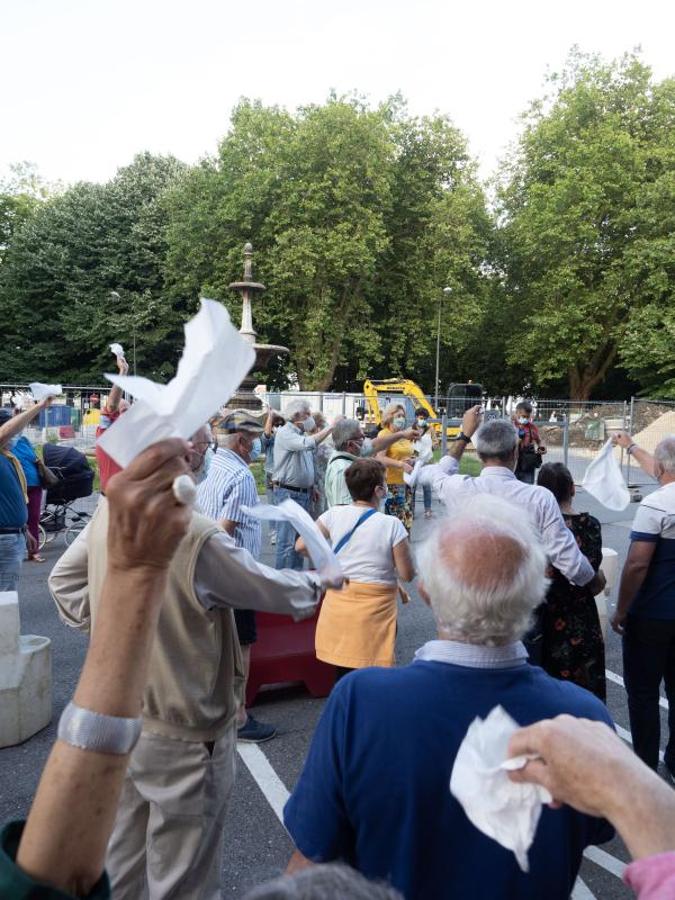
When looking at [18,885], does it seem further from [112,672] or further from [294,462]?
[294,462]

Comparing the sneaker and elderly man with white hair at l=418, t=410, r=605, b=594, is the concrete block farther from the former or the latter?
elderly man with white hair at l=418, t=410, r=605, b=594

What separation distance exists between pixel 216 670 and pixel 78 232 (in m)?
35.4

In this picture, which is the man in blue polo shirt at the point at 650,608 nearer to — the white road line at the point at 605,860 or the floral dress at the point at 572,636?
the floral dress at the point at 572,636

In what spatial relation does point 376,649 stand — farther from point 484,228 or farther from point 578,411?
point 484,228

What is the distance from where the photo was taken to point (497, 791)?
112 centimetres

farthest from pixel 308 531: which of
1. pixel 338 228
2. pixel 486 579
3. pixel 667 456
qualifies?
pixel 338 228

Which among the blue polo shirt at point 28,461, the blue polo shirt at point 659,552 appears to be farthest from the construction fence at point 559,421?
the blue polo shirt at point 659,552

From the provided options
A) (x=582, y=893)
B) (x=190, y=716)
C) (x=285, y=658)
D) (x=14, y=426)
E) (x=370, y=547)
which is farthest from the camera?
(x=14, y=426)

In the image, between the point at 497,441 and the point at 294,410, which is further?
the point at 294,410

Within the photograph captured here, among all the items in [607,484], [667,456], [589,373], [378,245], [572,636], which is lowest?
[572,636]

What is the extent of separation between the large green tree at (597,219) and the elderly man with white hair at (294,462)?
2483 centimetres

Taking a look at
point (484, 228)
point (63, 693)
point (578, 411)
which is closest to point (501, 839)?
point (63, 693)

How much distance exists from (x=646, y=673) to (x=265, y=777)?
2164mm

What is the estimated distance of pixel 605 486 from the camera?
4.16 meters
